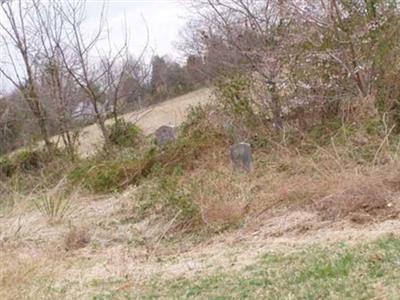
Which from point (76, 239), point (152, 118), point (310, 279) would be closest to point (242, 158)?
point (76, 239)

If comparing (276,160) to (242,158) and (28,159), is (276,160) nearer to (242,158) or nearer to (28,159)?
(242,158)

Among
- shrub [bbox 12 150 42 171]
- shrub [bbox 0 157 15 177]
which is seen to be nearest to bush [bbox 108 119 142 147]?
shrub [bbox 12 150 42 171]

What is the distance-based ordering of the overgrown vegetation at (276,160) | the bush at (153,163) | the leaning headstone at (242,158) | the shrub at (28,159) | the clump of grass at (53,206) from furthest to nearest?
the shrub at (28,159) < the bush at (153,163) < the leaning headstone at (242,158) < the clump of grass at (53,206) < the overgrown vegetation at (276,160)

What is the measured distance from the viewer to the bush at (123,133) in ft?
50.1

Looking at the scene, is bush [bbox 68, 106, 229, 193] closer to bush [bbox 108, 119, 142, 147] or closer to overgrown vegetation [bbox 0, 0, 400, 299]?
overgrown vegetation [bbox 0, 0, 400, 299]

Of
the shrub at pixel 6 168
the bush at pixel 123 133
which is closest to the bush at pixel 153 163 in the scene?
the bush at pixel 123 133

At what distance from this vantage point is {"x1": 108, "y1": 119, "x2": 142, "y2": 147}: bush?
15.3m

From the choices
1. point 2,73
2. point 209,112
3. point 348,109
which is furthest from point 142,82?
point 348,109

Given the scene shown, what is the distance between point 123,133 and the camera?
15.5 meters

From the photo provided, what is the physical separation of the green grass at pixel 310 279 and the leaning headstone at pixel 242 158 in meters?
3.76

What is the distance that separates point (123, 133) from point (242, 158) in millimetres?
7148

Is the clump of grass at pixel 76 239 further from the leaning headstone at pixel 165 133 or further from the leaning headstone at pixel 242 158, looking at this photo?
the leaning headstone at pixel 165 133

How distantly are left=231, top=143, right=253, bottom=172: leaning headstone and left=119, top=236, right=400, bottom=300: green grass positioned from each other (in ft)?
12.3

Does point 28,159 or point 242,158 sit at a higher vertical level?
point 28,159
